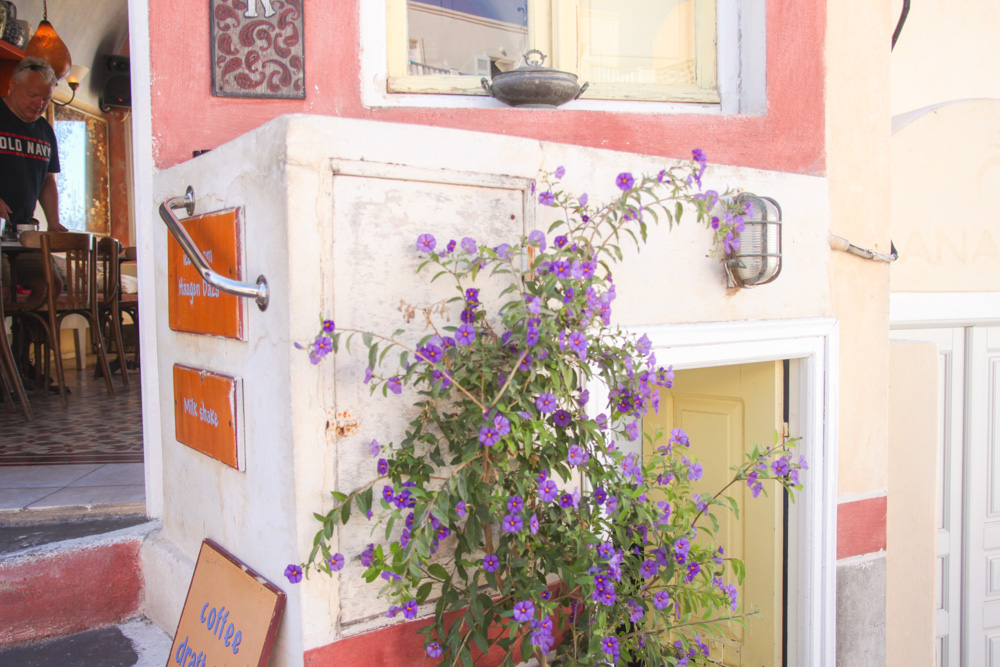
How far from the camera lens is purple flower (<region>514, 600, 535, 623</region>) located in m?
1.62

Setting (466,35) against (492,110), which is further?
(466,35)

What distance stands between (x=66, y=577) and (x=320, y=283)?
1328 millimetres

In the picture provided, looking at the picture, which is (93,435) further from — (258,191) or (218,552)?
(258,191)

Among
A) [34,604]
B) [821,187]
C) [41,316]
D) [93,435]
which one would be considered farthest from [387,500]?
[41,316]

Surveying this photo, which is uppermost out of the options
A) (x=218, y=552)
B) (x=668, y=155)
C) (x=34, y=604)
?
(x=668, y=155)

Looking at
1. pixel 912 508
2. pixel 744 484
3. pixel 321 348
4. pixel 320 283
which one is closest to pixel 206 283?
pixel 320 283

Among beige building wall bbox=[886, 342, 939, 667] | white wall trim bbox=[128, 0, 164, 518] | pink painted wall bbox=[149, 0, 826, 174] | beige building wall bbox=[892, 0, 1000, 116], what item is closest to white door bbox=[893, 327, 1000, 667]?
beige building wall bbox=[886, 342, 939, 667]

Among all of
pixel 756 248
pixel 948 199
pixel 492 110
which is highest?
pixel 492 110

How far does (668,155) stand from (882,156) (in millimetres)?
1222

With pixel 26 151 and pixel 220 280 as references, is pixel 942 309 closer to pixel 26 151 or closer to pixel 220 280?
pixel 220 280

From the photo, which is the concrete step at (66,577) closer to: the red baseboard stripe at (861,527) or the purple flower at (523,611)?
the purple flower at (523,611)

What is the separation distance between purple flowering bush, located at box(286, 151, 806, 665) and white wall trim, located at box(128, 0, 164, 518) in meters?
1.07

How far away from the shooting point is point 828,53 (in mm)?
3273

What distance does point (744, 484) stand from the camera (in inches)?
134
